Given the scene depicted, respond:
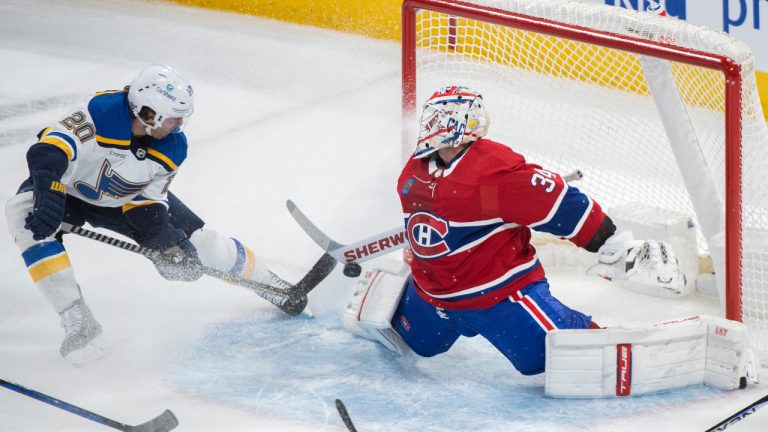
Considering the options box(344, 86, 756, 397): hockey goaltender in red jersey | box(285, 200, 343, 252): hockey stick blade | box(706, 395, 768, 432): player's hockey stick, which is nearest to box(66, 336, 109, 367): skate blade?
box(285, 200, 343, 252): hockey stick blade

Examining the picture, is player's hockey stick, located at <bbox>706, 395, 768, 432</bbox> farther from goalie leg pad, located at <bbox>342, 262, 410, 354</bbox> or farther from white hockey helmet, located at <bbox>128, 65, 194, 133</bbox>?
white hockey helmet, located at <bbox>128, 65, 194, 133</bbox>

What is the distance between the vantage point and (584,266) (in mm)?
3967

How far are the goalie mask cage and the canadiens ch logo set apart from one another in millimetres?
696

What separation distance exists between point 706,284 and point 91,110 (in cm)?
198

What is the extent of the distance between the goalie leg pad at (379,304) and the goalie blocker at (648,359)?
532 millimetres

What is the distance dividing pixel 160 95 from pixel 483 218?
97 cm

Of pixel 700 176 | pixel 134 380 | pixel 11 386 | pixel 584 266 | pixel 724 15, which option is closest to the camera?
pixel 11 386

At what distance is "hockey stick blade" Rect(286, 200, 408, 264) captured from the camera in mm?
3628

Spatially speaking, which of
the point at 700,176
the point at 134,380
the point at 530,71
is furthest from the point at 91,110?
the point at 700,176

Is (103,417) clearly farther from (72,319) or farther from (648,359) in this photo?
(648,359)

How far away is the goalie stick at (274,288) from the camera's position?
11.4ft

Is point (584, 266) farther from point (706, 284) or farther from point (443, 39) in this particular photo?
point (443, 39)

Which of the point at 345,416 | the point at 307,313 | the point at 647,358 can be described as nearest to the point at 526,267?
the point at 647,358

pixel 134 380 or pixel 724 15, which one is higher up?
pixel 724 15
